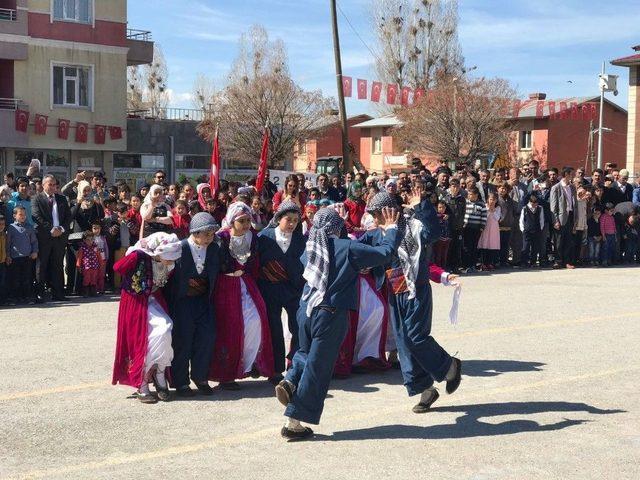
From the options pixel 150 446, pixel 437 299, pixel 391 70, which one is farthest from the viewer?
pixel 391 70

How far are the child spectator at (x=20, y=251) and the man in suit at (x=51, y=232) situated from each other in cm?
18

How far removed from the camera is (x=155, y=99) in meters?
72.5

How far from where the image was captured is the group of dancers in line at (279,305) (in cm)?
646

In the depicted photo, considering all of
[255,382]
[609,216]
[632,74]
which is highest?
[632,74]

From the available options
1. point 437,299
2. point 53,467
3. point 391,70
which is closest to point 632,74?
point 391,70

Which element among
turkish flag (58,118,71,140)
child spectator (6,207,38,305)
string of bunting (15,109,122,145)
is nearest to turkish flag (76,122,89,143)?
string of bunting (15,109,122,145)

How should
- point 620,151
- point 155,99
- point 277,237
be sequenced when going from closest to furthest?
point 277,237 < point 620,151 < point 155,99

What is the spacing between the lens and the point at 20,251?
1322 centimetres

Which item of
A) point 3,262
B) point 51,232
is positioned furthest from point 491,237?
point 3,262

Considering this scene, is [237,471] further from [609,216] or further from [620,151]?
[620,151]

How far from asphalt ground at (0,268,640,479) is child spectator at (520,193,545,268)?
8458 millimetres

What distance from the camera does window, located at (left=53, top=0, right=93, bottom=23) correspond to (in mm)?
32156

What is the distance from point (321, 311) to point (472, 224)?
1194cm

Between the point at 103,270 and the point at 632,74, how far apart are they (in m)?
37.7
